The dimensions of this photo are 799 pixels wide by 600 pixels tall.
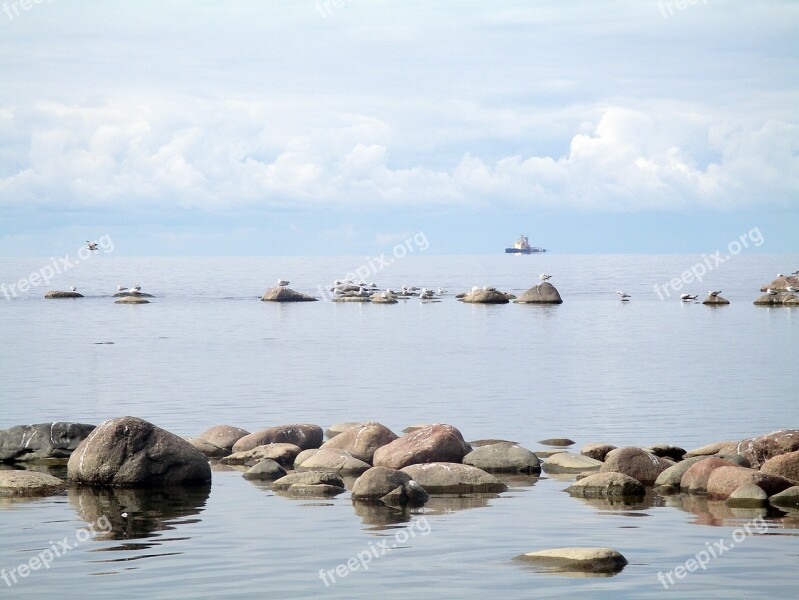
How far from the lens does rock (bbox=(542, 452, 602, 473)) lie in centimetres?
2122

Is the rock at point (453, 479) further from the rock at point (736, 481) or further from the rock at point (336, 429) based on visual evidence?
the rock at point (336, 429)

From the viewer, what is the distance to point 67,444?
2289cm

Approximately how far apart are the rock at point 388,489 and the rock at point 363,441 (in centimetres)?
362

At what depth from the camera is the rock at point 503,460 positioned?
21219 millimetres

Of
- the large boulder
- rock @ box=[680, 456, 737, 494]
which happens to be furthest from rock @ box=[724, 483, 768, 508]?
the large boulder

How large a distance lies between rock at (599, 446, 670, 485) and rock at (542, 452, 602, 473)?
106cm

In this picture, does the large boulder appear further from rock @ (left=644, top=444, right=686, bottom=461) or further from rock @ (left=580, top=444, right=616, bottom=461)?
rock @ (left=580, top=444, right=616, bottom=461)

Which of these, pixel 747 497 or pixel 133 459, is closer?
pixel 747 497

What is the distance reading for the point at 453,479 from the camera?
772 inches

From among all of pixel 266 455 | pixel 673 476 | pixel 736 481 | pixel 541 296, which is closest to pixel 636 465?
pixel 673 476

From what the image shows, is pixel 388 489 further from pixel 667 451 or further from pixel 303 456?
pixel 667 451

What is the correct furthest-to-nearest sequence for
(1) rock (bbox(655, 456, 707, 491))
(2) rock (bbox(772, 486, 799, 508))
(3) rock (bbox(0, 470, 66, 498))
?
1. (1) rock (bbox(655, 456, 707, 491))
2. (3) rock (bbox(0, 470, 66, 498))
3. (2) rock (bbox(772, 486, 799, 508))

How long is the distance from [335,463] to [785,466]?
8164 millimetres

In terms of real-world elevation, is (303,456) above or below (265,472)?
above
